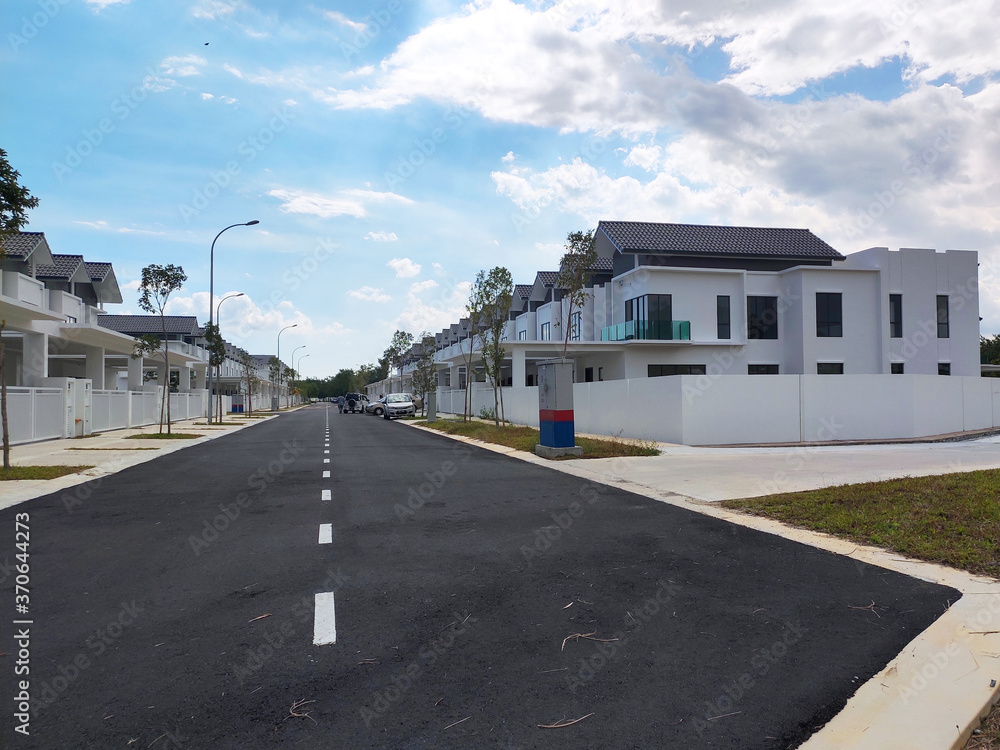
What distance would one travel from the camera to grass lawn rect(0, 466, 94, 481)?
42.5 feet

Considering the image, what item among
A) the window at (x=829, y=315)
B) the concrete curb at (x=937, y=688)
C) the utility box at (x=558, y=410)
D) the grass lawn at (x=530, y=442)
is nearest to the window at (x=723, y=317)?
the window at (x=829, y=315)

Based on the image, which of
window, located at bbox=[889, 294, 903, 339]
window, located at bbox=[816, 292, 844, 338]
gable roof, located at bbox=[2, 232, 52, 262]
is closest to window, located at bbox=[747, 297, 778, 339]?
window, located at bbox=[816, 292, 844, 338]

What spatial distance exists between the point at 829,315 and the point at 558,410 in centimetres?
2503

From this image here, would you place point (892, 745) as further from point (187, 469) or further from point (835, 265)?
point (835, 265)

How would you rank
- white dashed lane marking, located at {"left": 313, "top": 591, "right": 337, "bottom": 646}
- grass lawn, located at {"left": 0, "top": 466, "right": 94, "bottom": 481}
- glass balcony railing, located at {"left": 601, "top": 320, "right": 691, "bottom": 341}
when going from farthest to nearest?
glass balcony railing, located at {"left": 601, "top": 320, "right": 691, "bottom": 341} → grass lawn, located at {"left": 0, "top": 466, "right": 94, "bottom": 481} → white dashed lane marking, located at {"left": 313, "top": 591, "right": 337, "bottom": 646}

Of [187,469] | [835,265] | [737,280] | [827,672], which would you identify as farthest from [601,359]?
[827,672]

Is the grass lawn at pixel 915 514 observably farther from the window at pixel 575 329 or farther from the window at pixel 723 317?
the window at pixel 575 329

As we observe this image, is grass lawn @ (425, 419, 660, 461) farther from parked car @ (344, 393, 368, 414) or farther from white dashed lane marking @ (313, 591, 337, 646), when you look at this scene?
parked car @ (344, 393, 368, 414)

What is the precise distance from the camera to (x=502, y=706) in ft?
11.5

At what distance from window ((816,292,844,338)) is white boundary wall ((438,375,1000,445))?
1259cm

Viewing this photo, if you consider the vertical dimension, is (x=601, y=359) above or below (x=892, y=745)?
above

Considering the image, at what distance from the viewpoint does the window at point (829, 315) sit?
36.0 metres

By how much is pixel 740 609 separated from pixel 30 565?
6.38 metres

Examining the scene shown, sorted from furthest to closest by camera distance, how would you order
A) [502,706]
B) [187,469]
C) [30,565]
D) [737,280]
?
[737,280] < [187,469] < [30,565] < [502,706]
